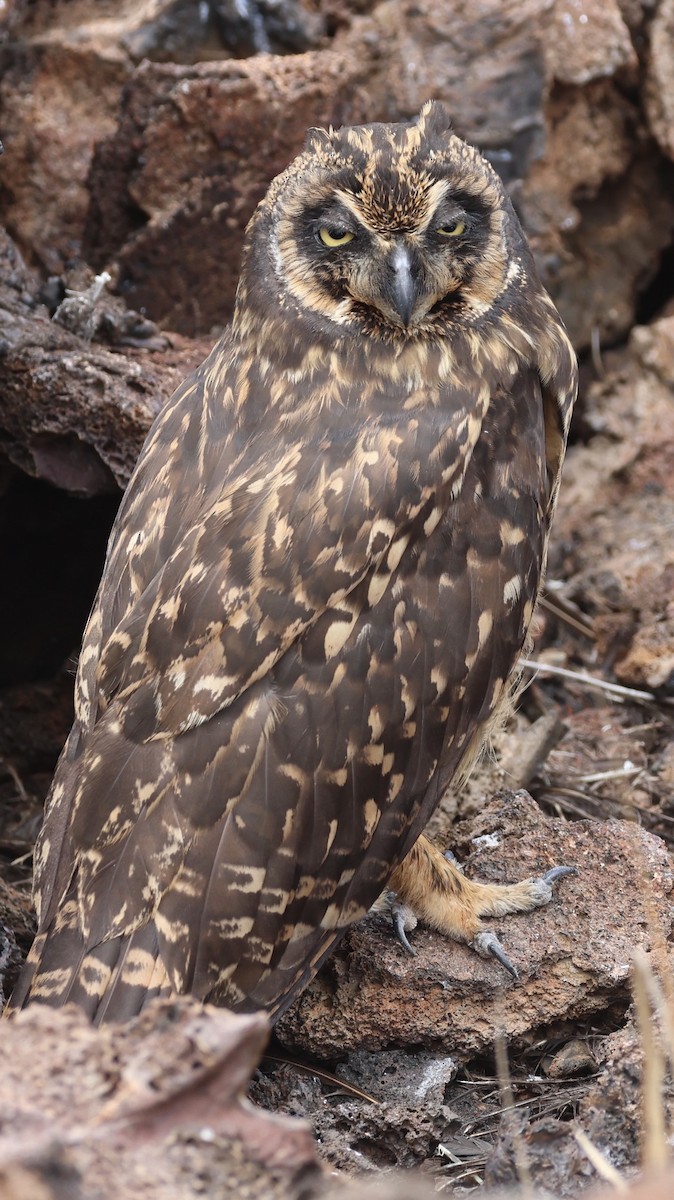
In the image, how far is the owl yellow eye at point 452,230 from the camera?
10.5 ft

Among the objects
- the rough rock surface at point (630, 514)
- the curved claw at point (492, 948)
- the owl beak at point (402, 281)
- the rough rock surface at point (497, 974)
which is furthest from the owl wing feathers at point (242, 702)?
the rough rock surface at point (630, 514)

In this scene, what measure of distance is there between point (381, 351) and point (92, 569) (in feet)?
6.84

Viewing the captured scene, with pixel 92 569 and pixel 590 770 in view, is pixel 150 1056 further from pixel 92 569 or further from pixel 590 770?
pixel 92 569

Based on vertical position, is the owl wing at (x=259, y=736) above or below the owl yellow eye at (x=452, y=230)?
below

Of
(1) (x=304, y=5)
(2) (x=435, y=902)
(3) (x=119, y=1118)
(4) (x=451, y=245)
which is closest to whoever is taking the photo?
(3) (x=119, y=1118)

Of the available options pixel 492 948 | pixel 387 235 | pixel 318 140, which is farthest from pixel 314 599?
pixel 318 140

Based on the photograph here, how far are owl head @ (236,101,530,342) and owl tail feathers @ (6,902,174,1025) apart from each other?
166 cm

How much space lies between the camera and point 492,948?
3453mm

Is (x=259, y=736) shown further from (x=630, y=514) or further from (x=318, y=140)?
(x=630, y=514)

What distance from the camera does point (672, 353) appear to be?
18.7 ft

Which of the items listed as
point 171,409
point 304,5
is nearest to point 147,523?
point 171,409

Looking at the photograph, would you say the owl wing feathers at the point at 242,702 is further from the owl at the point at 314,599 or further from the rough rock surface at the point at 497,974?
the rough rock surface at the point at 497,974

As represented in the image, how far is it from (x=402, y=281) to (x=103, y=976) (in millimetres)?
1811

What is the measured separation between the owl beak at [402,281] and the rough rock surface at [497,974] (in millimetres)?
1567
